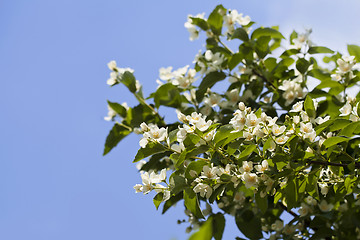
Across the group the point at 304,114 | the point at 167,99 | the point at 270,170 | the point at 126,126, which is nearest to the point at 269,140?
the point at 270,170

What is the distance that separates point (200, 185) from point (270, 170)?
0.95ft

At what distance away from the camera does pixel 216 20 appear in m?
2.69

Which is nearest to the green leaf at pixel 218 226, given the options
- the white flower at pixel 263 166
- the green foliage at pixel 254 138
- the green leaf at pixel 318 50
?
the green foliage at pixel 254 138

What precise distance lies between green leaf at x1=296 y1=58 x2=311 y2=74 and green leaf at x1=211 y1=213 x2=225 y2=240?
1150mm

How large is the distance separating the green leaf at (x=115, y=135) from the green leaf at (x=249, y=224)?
1041mm

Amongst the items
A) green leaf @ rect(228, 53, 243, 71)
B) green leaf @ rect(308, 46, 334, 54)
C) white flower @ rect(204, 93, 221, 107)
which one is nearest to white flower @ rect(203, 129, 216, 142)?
white flower @ rect(204, 93, 221, 107)

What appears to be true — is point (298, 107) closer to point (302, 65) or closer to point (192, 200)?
point (192, 200)

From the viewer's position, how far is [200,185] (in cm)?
166

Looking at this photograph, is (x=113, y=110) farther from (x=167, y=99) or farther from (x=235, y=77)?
(x=235, y=77)

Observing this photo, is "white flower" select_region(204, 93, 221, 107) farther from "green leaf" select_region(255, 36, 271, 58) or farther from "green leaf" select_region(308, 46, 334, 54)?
"green leaf" select_region(308, 46, 334, 54)

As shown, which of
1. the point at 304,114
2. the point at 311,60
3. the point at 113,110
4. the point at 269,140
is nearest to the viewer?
the point at 269,140

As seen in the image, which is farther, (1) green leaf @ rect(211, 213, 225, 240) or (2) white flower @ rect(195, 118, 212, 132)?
(1) green leaf @ rect(211, 213, 225, 240)

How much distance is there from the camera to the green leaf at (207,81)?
255 cm

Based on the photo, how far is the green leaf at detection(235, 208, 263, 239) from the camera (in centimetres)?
192
